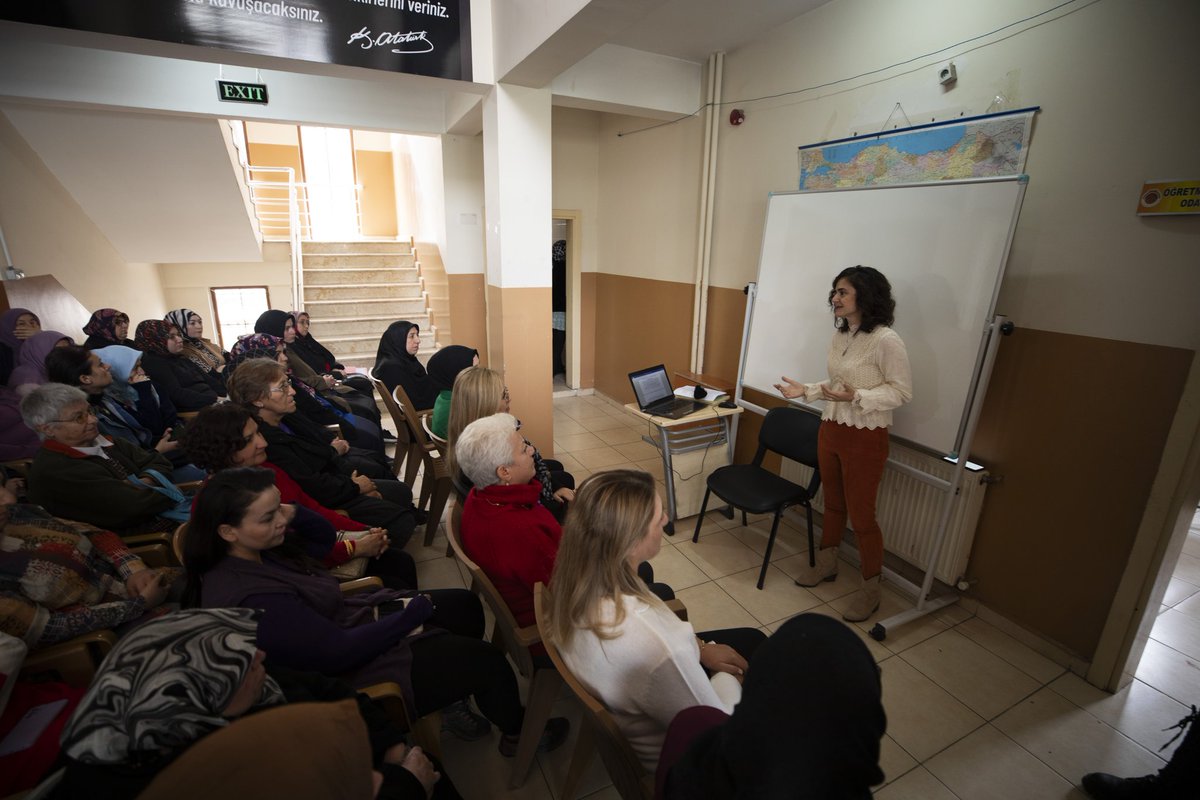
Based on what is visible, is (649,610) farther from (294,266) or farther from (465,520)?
(294,266)

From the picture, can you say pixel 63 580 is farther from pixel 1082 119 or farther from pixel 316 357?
pixel 1082 119

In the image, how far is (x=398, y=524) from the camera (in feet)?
8.54

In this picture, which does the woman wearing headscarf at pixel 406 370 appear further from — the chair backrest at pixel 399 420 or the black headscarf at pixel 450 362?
the chair backrest at pixel 399 420

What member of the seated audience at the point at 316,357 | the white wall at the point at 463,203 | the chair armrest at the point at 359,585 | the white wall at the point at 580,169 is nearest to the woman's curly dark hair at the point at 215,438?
the chair armrest at the point at 359,585

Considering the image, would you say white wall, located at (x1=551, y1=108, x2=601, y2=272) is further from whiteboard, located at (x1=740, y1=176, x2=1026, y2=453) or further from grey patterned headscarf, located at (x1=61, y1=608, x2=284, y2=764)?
grey patterned headscarf, located at (x1=61, y1=608, x2=284, y2=764)

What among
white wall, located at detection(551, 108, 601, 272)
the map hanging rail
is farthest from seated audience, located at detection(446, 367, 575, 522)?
white wall, located at detection(551, 108, 601, 272)

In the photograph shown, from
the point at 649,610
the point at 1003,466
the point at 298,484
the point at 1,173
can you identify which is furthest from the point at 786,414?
the point at 1,173

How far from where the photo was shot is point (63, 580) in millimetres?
1548

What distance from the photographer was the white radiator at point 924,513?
98.7 inches

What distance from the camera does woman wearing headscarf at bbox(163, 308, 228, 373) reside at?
414 centimetres

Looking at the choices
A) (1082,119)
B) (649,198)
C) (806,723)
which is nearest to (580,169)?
(649,198)

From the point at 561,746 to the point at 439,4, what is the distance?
3.84 metres

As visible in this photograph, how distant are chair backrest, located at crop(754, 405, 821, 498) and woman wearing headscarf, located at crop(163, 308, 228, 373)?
4.33 metres
